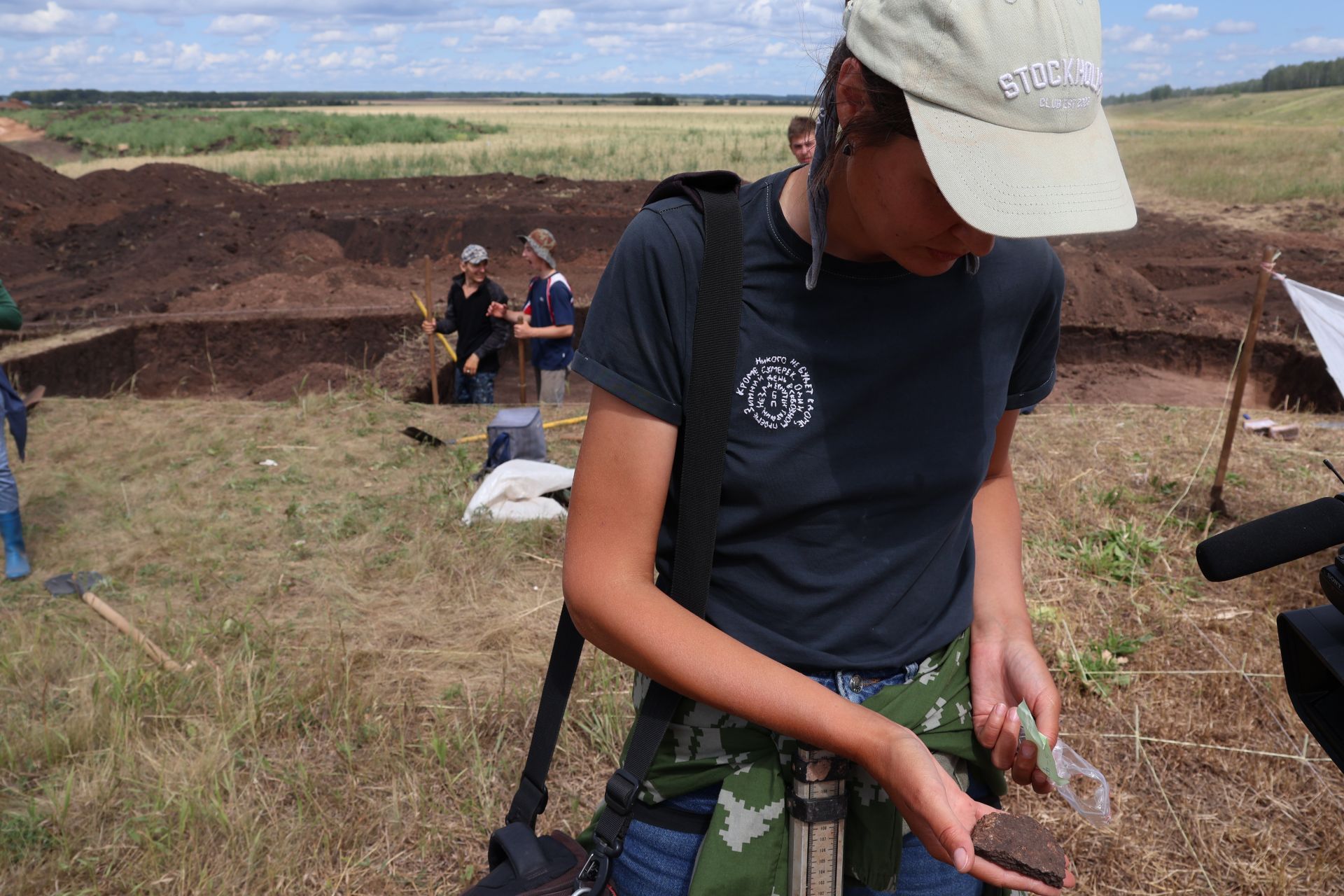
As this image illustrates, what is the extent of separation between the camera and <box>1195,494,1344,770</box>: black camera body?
0.93m

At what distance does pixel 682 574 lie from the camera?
1.17 meters

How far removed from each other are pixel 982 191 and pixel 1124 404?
7.57 meters

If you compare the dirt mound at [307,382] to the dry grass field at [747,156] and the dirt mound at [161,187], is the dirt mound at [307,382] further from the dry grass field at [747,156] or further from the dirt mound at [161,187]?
the dry grass field at [747,156]

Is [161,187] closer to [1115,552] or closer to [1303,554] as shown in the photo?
[1115,552]

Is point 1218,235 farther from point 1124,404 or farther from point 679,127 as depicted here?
point 679,127

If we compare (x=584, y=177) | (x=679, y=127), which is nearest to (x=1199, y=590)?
(x=584, y=177)

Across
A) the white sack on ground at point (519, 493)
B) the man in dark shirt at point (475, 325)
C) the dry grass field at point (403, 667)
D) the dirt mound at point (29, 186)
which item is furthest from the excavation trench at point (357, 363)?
the dirt mound at point (29, 186)

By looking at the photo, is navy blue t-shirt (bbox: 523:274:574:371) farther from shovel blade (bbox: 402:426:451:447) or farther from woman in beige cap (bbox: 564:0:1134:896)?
woman in beige cap (bbox: 564:0:1134:896)

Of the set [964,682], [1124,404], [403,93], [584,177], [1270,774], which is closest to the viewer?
[964,682]

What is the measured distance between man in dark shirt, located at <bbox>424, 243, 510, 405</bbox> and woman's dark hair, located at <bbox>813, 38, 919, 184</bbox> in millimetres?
7420

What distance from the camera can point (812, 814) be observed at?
1.21 m

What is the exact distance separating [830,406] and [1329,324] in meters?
4.77

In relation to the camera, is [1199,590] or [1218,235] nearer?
[1199,590]

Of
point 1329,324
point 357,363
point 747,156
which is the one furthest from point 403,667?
point 747,156
